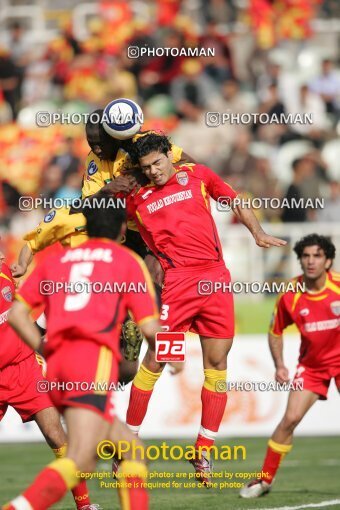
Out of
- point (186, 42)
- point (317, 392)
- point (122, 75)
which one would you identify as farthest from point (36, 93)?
point (317, 392)

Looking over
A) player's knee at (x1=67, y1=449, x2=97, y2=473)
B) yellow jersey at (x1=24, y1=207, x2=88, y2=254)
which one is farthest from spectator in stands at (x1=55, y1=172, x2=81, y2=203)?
player's knee at (x1=67, y1=449, x2=97, y2=473)

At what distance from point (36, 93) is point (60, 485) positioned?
15.8m

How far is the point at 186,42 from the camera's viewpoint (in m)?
20.9

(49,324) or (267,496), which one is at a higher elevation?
(49,324)

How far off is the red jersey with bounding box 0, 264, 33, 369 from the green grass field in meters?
1.73

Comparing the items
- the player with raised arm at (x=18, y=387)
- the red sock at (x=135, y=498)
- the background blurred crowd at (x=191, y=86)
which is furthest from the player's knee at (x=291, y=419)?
the background blurred crowd at (x=191, y=86)

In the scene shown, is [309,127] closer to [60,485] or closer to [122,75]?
[122,75]

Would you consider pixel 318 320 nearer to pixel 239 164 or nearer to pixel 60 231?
pixel 60 231

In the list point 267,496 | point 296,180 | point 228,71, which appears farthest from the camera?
point 228,71

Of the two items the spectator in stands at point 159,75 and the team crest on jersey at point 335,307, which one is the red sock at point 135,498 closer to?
the team crest on jersey at point 335,307

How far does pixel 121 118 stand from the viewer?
10820 mm

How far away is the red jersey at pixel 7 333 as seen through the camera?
1071cm

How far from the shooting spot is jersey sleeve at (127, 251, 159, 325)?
316 inches

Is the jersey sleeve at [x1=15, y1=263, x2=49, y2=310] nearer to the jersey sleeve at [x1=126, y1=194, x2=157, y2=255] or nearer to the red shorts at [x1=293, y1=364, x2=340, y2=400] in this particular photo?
the jersey sleeve at [x1=126, y1=194, x2=157, y2=255]
